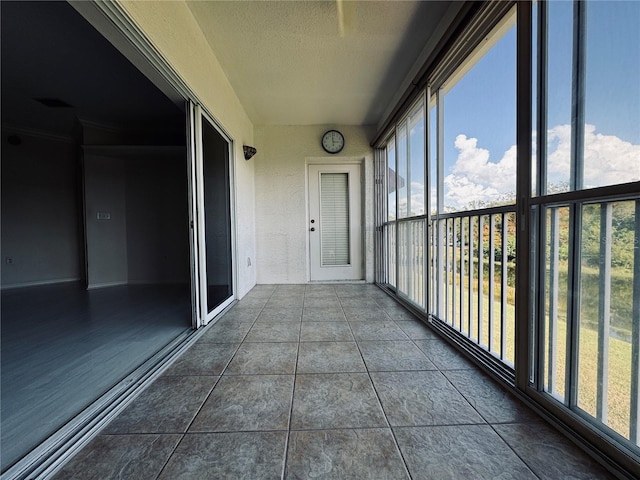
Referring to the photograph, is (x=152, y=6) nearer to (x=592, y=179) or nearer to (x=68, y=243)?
(x=592, y=179)

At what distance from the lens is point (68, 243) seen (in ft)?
16.1

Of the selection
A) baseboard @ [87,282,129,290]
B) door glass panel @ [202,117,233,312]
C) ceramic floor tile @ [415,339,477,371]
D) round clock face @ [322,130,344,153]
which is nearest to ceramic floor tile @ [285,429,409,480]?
ceramic floor tile @ [415,339,477,371]

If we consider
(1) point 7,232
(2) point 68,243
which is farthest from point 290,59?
(1) point 7,232

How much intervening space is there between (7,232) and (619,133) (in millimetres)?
Answer: 7183

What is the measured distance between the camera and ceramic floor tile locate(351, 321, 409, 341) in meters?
2.09

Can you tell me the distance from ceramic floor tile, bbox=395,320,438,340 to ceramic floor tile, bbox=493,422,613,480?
3.14 feet

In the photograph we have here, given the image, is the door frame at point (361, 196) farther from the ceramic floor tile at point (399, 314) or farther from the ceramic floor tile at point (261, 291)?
the ceramic floor tile at point (399, 314)

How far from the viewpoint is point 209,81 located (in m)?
2.47

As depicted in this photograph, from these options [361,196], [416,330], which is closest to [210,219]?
[416,330]

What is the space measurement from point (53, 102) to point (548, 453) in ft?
19.2

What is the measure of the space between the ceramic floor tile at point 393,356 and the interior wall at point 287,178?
261cm

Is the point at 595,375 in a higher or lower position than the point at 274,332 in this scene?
higher

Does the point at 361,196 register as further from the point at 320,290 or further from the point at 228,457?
the point at 228,457

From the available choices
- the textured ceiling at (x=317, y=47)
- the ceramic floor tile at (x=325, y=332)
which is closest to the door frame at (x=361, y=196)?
the textured ceiling at (x=317, y=47)
